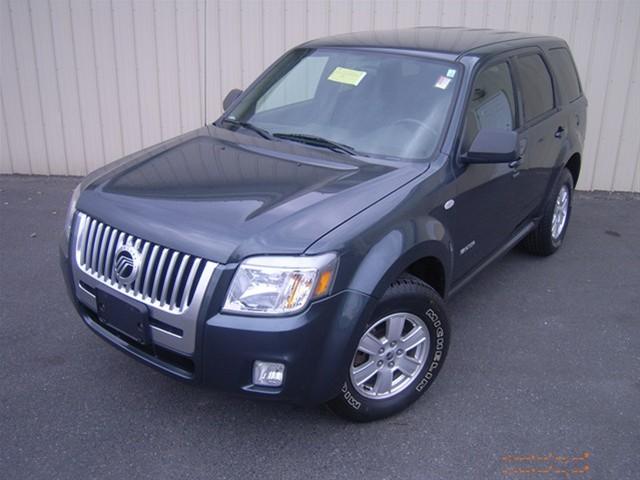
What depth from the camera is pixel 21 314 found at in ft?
14.1

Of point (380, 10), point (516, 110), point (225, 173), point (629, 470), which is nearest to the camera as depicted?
point (629, 470)

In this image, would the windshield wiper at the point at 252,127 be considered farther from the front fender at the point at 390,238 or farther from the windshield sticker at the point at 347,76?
the front fender at the point at 390,238

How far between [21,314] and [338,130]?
2418mm

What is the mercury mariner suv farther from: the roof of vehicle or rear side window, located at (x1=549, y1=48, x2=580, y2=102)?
rear side window, located at (x1=549, y1=48, x2=580, y2=102)

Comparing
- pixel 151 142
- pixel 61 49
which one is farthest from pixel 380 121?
pixel 61 49

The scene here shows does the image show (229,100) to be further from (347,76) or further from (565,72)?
(565,72)

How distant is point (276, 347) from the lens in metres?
2.66

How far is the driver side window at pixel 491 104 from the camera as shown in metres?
3.73

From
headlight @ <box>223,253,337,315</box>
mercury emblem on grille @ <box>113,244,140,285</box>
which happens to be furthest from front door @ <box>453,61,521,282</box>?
mercury emblem on grille @ <box>113,244,140,285</box>

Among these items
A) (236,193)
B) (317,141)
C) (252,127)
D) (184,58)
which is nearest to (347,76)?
(317,141)

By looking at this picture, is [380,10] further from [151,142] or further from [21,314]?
[21,314]

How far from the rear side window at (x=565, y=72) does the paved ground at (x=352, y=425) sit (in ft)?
5.42

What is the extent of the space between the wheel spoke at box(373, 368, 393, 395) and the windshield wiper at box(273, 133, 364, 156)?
1.18m

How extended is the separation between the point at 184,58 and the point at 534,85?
154 inches
